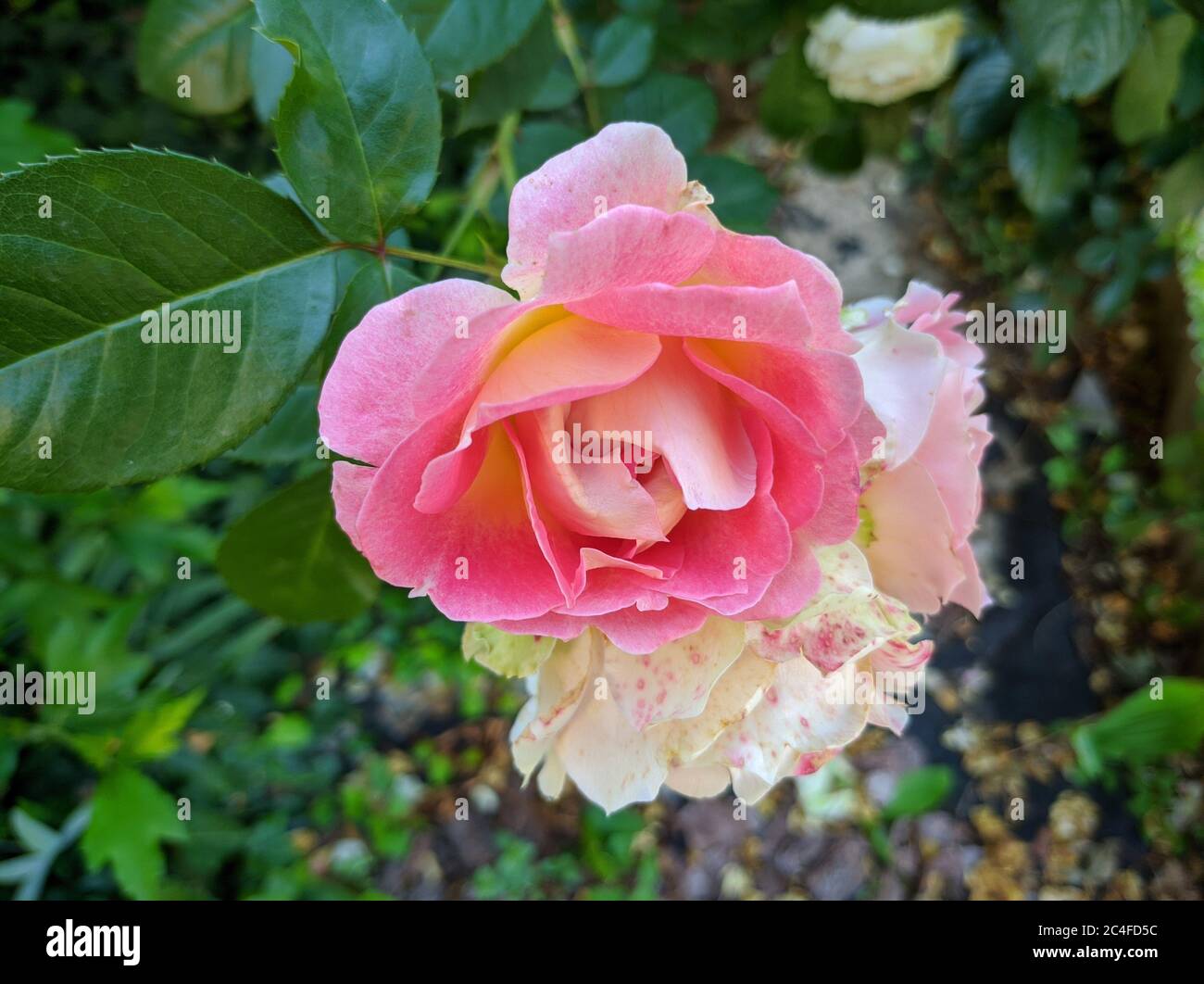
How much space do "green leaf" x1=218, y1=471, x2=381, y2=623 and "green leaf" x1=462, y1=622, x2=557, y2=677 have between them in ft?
0.55

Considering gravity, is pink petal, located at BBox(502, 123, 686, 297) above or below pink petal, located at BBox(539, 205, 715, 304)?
above

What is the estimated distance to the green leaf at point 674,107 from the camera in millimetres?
781

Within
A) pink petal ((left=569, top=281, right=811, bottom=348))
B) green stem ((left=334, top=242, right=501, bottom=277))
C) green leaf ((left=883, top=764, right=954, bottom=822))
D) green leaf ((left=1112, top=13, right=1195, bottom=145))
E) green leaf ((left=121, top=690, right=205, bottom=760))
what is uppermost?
green leaf ((left=1112, top=13, right=1195, bottom=145))

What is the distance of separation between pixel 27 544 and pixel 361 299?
1.03m

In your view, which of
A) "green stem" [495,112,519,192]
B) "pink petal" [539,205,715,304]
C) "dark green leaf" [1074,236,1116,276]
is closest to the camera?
"pink petal" [539,205,715,304]

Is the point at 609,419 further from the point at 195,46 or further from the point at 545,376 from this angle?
the point at 195,46

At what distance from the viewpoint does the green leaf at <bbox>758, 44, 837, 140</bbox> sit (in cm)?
92

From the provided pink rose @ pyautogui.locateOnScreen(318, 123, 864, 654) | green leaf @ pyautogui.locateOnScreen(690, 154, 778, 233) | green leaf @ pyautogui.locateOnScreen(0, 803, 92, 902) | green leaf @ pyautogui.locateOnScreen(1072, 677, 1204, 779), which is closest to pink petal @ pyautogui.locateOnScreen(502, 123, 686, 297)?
pink rose @ pyautogui.locateOnScreen(318, 123, 864, 654)

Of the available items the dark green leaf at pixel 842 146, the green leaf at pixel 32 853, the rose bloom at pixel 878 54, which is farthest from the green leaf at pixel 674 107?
the green leaf at pixel 32 853

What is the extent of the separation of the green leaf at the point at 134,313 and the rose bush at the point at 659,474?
0.08 metres

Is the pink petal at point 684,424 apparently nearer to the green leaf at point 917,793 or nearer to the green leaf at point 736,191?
the green leaf at point 736,191

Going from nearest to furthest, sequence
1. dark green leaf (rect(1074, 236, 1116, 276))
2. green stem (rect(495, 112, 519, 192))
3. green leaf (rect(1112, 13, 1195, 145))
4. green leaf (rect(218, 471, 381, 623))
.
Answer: green leaf (rect(218, 471, 381, 623)), green stem (rect(495, 112, 519, 192)), green leaf (rect(1112, 13, 1195, 145)), dark green leaf (rect(1074, 236, 1116, 276))

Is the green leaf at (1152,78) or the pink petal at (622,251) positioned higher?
the green leaf at (1152,78)

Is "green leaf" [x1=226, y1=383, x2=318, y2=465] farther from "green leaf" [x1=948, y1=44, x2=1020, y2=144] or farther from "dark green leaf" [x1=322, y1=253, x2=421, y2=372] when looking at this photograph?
"green leaf" [x1=948, y1=44, x2=1020, y2=144]
